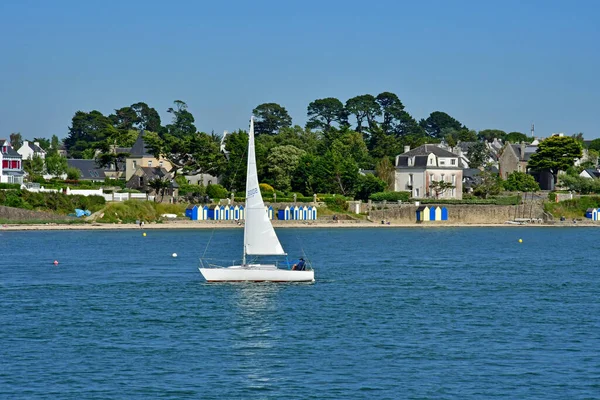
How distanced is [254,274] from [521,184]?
90.6 metres

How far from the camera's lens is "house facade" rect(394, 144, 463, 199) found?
4924 inches

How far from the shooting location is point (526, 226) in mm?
118312

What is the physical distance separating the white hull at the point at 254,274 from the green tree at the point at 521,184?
88.0m

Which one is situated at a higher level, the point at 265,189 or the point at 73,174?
the point at 73,174

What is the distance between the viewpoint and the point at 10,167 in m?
117

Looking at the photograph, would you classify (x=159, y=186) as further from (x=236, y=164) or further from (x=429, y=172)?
(x=429, y=172)

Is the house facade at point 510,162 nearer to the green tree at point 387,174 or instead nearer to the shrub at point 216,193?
the green tree at point 387,174

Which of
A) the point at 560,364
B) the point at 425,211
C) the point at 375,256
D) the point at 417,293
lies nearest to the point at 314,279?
the point at 417,293

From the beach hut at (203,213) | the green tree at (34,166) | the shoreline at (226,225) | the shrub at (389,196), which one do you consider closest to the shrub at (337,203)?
the shoreline at (226,225)

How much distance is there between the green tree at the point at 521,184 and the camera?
132 m

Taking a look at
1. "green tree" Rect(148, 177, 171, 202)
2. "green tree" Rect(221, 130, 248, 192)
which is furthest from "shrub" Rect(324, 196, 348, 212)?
"green tree" Rect(148, 177, 171, 202)

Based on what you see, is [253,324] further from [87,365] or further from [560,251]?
[560,251]

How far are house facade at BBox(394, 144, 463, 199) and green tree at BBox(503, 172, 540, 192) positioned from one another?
995 cm

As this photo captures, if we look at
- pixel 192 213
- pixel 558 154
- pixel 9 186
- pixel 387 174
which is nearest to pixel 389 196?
pixel 387 174
